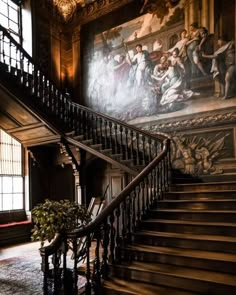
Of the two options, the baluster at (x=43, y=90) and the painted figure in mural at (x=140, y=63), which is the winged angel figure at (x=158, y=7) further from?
the baluster at (x=43, y=90)

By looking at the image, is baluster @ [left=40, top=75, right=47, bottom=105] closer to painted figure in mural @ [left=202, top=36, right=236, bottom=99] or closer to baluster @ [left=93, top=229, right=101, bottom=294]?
painted figure in mural @ [left=202, top=36, right=236, bottom=99]

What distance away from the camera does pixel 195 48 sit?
683 centimetres

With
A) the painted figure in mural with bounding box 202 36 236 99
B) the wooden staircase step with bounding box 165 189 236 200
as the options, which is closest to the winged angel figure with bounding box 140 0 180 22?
the painted figure in mural with bounding box 202 36 236 99

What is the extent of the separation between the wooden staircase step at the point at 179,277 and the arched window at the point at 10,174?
17.1ft

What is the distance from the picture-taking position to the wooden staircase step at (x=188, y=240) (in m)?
3.68

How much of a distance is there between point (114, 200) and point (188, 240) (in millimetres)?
1065

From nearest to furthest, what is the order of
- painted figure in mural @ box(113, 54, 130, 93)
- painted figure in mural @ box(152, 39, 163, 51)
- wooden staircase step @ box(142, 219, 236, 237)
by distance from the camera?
wooden staircase step @ box(142, 219, 236, 237) < painted figure in mural @ box(152, 39, 163, 51) < painted figure in mural @ box(113, 54, 130, 93)

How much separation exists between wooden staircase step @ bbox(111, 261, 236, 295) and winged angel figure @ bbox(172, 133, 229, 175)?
10.3 feet

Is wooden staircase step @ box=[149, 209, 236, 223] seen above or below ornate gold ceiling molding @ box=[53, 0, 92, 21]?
below

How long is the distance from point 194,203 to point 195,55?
3.56 meters

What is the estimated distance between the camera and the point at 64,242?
327cm

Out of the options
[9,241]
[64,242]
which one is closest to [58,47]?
[9,241]

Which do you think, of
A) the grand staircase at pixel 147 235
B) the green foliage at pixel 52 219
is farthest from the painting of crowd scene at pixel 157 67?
the green foliage at pixel 52 219

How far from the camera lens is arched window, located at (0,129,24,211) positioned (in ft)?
26.7
